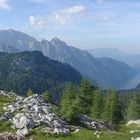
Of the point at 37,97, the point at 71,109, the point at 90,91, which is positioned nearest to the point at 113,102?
the point at 90,91

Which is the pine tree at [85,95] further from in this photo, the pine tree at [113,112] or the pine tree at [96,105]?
the pine tree at [113,112]

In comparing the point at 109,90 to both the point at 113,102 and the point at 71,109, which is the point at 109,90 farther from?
the point at 71,109

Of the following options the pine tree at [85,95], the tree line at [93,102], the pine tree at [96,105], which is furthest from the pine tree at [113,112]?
the pine tree at [85,95]

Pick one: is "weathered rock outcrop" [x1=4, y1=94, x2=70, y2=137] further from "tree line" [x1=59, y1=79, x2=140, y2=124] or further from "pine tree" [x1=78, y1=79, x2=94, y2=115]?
"pine tree" [x1=78, y1=79, x2=94, y2=115]

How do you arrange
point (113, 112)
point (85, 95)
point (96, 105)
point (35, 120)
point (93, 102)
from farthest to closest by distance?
point (96, 105)
point (93, 102)
point (113, 112)
point (85, 95)
point (35, 120)

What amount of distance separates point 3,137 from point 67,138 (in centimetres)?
1196

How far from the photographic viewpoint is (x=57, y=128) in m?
52.0

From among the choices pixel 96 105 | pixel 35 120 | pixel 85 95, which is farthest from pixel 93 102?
pixel 35 120

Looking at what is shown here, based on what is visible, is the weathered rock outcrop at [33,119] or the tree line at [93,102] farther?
the tree line at [93,102]

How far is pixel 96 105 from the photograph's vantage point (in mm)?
112688

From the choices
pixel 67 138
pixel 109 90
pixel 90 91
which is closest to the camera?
pixel 67 138

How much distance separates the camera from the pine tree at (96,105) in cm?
11094

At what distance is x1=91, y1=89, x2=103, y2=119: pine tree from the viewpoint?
110938 mm

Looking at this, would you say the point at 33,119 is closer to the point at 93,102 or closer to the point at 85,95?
the point at 85,95
